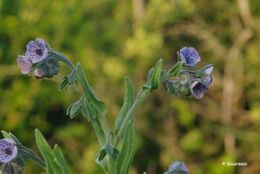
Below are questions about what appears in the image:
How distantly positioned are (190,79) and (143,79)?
3.84 meters

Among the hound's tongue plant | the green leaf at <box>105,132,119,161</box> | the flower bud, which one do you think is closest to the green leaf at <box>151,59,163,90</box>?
the hound's tongue plant

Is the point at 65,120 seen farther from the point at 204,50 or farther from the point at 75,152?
the point at 204,50

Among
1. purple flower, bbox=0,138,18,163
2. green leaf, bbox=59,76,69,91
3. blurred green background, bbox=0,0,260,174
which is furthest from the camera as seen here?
blurred green background, bbox=0,0,260,174

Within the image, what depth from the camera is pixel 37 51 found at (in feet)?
8.42

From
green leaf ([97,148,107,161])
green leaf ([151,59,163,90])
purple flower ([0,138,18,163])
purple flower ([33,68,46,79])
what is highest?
purple flower ([33,68,46,79])

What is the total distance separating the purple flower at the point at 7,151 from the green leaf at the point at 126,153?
1.21 feet

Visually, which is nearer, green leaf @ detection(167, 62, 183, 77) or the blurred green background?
green leaf @ detection(167, 62, 183, 77)

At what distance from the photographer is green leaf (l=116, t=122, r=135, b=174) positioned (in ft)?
8.42

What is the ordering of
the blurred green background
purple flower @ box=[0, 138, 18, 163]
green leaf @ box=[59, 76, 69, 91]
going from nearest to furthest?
purple flower @ box=[0, 138, 18, 163] < green leaf @ box=[59, 76, 69, 91] < the blurred green background

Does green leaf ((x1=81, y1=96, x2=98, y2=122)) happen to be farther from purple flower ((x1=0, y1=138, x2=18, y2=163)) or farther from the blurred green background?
the blurred green background

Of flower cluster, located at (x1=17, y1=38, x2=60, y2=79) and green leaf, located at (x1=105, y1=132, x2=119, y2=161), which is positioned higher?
flower cluster, located at (x1=17, y1=38, x2=60, y2=79)

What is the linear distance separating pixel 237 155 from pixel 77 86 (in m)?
3.84

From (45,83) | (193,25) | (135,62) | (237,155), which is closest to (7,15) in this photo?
(45,83)

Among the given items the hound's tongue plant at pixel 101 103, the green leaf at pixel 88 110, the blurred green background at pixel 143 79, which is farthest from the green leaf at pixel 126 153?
the blurred green background at pixel 143 79
